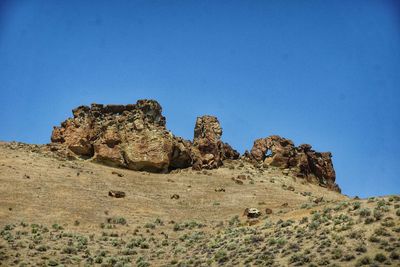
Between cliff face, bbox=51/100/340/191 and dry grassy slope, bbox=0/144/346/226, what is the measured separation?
8.50ft

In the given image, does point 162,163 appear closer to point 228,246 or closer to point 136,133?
point 136,133

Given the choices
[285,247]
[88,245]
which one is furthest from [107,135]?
[285,247]

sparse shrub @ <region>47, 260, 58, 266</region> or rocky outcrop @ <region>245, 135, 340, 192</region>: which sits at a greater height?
rocky outcrop @ <region>245, 135, 340, 192</region>

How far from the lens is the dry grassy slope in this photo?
52844mm

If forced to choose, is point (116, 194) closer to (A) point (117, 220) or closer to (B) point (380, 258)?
(A) point (117, 220)

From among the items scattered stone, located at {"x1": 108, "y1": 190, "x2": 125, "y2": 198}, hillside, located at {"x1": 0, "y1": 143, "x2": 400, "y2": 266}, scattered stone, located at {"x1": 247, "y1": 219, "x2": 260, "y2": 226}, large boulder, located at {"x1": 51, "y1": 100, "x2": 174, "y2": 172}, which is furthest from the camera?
large boulder, located at {"x1": 51, "y1": 100, "x2": 174, "y2": 172}

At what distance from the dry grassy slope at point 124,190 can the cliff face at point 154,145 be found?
2.59m

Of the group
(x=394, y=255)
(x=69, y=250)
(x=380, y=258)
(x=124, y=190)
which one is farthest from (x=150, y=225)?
(x=394, y=255)

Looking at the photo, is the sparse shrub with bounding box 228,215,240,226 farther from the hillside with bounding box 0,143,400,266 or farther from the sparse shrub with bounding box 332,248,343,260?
the sparse shrub with bounding box 332,248,343,260

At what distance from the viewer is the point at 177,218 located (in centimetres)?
5478

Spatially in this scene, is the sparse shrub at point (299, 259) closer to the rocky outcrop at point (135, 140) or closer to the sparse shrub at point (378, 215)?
the sparse shrub at point (378, 215)

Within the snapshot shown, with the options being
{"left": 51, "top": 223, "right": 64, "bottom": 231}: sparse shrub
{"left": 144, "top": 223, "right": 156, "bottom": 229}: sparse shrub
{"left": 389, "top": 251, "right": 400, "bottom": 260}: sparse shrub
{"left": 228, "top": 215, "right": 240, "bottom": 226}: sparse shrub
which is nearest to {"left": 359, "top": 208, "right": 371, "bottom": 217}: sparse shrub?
{"left": 389, "top": 251, "right": 400, "bottom": 260}: sparse shrub

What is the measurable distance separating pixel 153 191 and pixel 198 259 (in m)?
27.9

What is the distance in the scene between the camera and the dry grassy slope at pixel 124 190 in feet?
173
